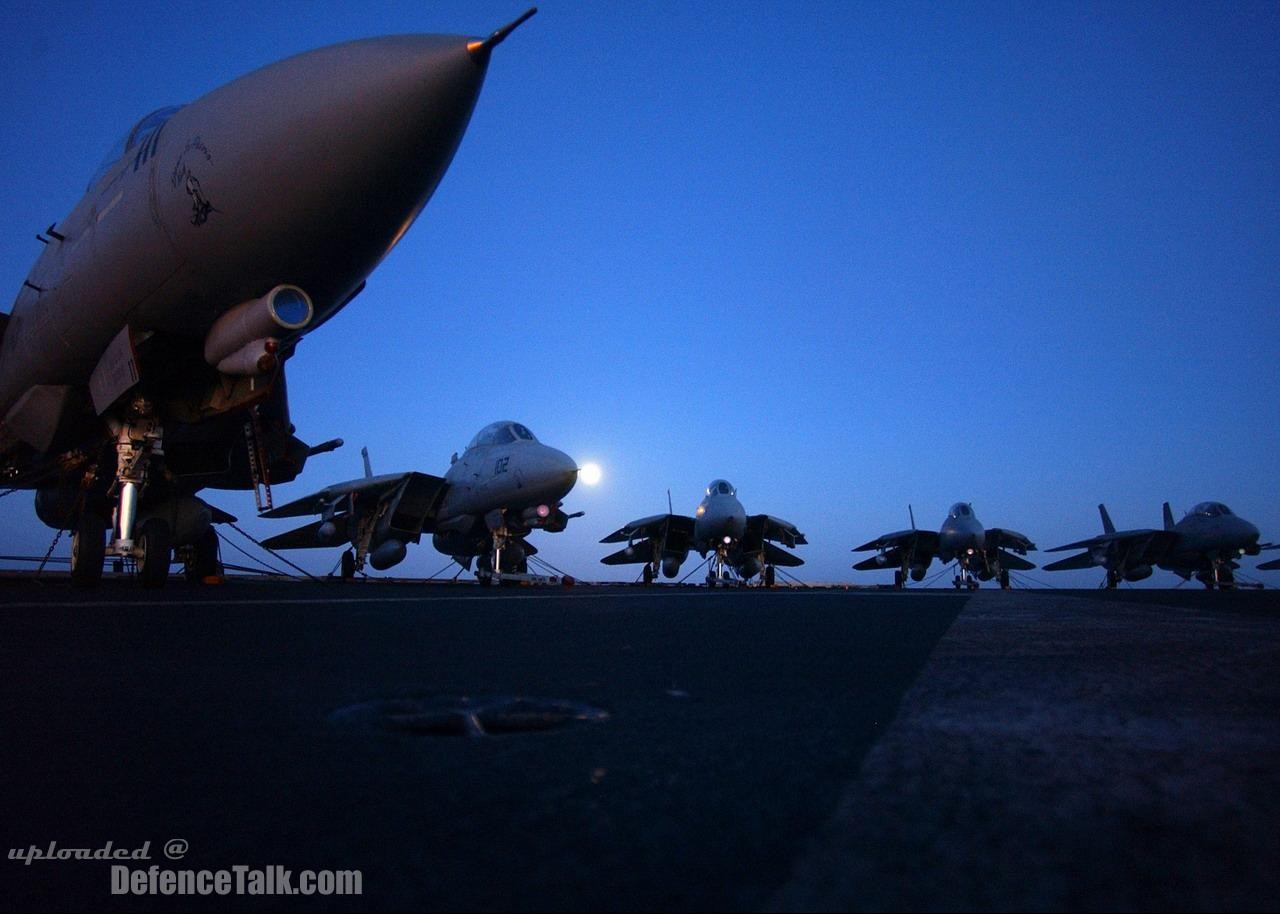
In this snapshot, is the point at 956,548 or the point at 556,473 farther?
the point at 956,548

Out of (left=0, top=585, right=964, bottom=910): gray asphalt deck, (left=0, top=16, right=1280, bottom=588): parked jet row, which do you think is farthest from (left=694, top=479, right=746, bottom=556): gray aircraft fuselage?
(left=0, top=585, right=964, bottom=910): gray asphalt deck

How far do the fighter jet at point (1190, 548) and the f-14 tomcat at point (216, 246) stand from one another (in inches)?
1055

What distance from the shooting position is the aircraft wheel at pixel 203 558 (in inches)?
440

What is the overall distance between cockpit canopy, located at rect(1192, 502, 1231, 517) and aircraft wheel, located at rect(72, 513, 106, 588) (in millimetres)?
30517

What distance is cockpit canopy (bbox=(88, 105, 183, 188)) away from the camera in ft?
24.5

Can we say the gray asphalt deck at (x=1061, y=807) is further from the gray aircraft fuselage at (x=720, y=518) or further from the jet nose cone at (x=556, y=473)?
the gray aircraft fuselage at (x=720, y=518)

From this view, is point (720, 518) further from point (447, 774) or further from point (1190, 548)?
point (447, 774)

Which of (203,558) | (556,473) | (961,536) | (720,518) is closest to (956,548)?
(961,536)

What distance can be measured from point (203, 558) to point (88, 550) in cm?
468

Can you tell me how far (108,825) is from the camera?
0.73 m

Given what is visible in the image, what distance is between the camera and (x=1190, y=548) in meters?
25.2

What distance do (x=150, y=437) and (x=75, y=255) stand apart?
1749 millimetres

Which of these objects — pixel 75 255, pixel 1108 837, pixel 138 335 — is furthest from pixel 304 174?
pixel 1108 837

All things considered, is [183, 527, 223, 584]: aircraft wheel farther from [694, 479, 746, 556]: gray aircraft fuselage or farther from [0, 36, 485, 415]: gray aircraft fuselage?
[694, 479, 746, 556]: gray aircraft fuselage
